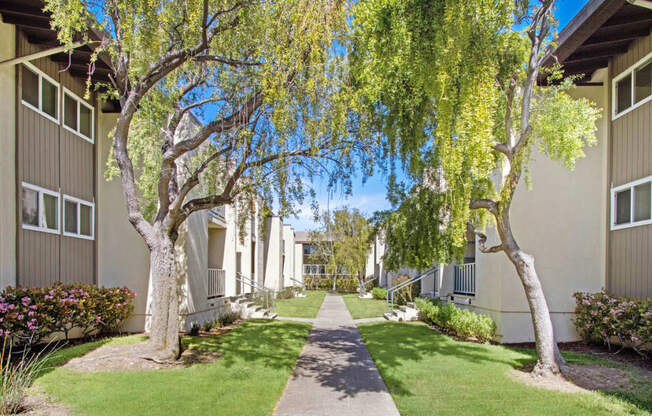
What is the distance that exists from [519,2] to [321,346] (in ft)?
27.7

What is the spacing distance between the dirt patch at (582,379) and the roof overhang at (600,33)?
5.63 meters

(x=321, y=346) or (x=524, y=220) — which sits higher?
(x=524, y=220)

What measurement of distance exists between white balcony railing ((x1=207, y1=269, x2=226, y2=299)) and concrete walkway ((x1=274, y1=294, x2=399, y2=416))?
4.35 metres

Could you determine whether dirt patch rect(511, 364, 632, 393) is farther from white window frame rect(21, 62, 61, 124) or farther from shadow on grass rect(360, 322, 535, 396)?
white window frame rect(21, 62, 61, 124)

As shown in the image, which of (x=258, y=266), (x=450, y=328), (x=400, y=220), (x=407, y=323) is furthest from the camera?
(x=258, y=266)

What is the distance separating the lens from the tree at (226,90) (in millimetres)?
7422

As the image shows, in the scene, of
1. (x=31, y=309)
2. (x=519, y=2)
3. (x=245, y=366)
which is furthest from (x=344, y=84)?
(x=31, y=309)

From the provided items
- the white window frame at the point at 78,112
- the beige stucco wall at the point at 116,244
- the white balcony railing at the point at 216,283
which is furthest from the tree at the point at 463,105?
the white balcony railing at the point at 216,283

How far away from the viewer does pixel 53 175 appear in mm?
10766

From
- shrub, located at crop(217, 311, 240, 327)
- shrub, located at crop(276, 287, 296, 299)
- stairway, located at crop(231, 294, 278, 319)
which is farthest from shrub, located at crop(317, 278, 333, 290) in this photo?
shrub, located at crop(217, 311, 240, 327)

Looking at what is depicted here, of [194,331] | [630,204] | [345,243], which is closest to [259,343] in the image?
[194,331]

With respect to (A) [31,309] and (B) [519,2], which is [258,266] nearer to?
(A) [31,309]

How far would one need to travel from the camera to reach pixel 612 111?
11141 millimetres

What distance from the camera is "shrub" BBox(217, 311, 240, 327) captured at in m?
14.5
